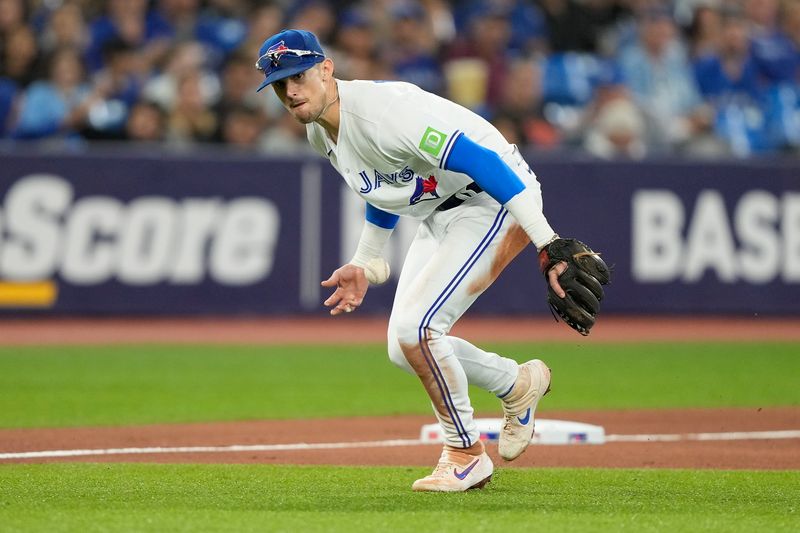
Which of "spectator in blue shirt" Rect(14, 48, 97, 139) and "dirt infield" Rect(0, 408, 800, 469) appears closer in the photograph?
"dirt infield" Rect(0, 408, 800, 469)

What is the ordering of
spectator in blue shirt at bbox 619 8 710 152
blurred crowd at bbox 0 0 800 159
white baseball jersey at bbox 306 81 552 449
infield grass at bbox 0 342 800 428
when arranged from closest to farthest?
white baseball jersey at bbox 306 81 552 449, infield grass at bbox 0 342 800 428, blurred crowd at bbox 0 0 800 159, spectator in blue shirt at bbox 619 8 710 152

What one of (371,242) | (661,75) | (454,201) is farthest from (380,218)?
(661,75)

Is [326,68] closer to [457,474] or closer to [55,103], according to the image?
[457,474]

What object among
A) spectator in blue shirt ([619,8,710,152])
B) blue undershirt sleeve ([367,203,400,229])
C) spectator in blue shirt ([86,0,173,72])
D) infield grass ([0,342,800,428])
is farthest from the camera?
spectator in blue shirt ([619,8,710,152])

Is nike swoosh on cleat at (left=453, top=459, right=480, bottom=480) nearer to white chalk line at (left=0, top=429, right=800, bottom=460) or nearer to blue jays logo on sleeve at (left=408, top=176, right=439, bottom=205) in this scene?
blue jays logo on sleeve at (left=408, top=176, right=439, bottom=205)

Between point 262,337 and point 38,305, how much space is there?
2393 millimetres

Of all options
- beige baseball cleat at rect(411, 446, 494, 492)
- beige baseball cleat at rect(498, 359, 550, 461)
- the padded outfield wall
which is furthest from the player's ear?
the padded outfield wall

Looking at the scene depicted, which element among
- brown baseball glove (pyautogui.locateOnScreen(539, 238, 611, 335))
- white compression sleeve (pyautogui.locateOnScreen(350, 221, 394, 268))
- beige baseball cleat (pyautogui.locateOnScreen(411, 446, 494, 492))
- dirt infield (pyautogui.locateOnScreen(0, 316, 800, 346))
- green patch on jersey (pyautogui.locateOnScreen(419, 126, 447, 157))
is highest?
green patch on jersey (pyautogui.locateOnScreen(419, 126, 447, 157))

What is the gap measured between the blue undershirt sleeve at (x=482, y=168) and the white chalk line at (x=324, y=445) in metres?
2.58

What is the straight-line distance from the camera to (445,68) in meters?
16.1

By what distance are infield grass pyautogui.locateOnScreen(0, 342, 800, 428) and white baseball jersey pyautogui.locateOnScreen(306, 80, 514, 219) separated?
3394 mm

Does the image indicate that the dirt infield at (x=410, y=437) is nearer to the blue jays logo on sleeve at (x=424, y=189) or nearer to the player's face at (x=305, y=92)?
the blue jays logo on sleeve at (x=424, y=189)

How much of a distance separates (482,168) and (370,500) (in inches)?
60.1

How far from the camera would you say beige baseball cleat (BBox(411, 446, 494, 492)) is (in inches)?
246
